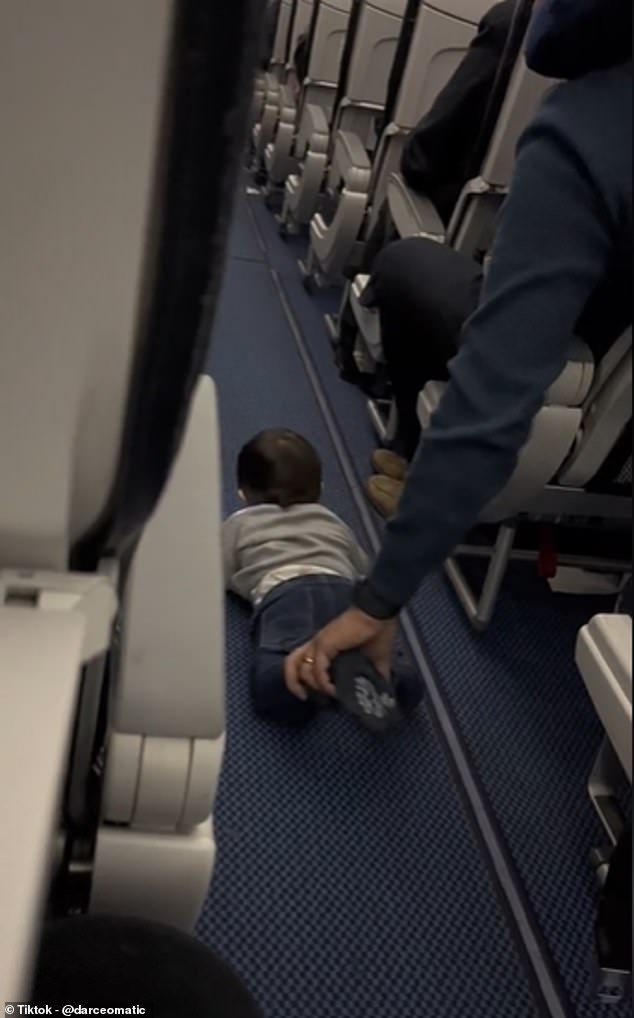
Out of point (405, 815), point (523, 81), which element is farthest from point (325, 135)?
point (405, 815)

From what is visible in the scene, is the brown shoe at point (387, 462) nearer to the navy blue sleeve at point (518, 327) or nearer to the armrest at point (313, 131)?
the armrest at point (313, 131)

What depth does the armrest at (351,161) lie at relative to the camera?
10.0ft

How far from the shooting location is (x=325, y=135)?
3732mm

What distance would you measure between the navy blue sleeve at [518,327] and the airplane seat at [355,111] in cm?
269

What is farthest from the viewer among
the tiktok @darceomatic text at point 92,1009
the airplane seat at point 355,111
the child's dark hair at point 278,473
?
the airplane seat at point 355,111

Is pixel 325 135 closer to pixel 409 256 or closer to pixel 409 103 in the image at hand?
pixel 409 103

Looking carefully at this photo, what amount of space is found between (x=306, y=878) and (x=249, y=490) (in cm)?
82

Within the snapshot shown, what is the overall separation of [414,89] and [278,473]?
1.28 meters

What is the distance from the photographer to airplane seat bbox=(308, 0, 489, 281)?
261 cm

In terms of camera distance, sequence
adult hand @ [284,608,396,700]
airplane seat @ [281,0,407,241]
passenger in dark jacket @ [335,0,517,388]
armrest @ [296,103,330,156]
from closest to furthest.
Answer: adult hand @ [284,608,396,700], passenger in dark jacket @ [335,0,517,388], airplane seat @ [281,0,407,241], armrest @ [296,103,330,156]

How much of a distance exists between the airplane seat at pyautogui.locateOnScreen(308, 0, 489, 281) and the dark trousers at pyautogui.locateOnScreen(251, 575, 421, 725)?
1540 millimetres

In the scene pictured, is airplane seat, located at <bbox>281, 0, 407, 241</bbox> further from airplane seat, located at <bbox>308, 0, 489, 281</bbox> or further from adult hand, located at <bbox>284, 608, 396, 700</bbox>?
adult hand, located at <bbox>284, 608, 396, 700</bbox>

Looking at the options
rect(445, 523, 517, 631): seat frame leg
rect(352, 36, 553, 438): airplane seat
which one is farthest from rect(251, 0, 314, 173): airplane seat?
rect(445, 523, 517, 631): seat frame leg

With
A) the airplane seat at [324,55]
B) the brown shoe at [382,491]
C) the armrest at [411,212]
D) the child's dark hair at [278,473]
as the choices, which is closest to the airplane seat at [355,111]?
the airplane seat at [324,55]
